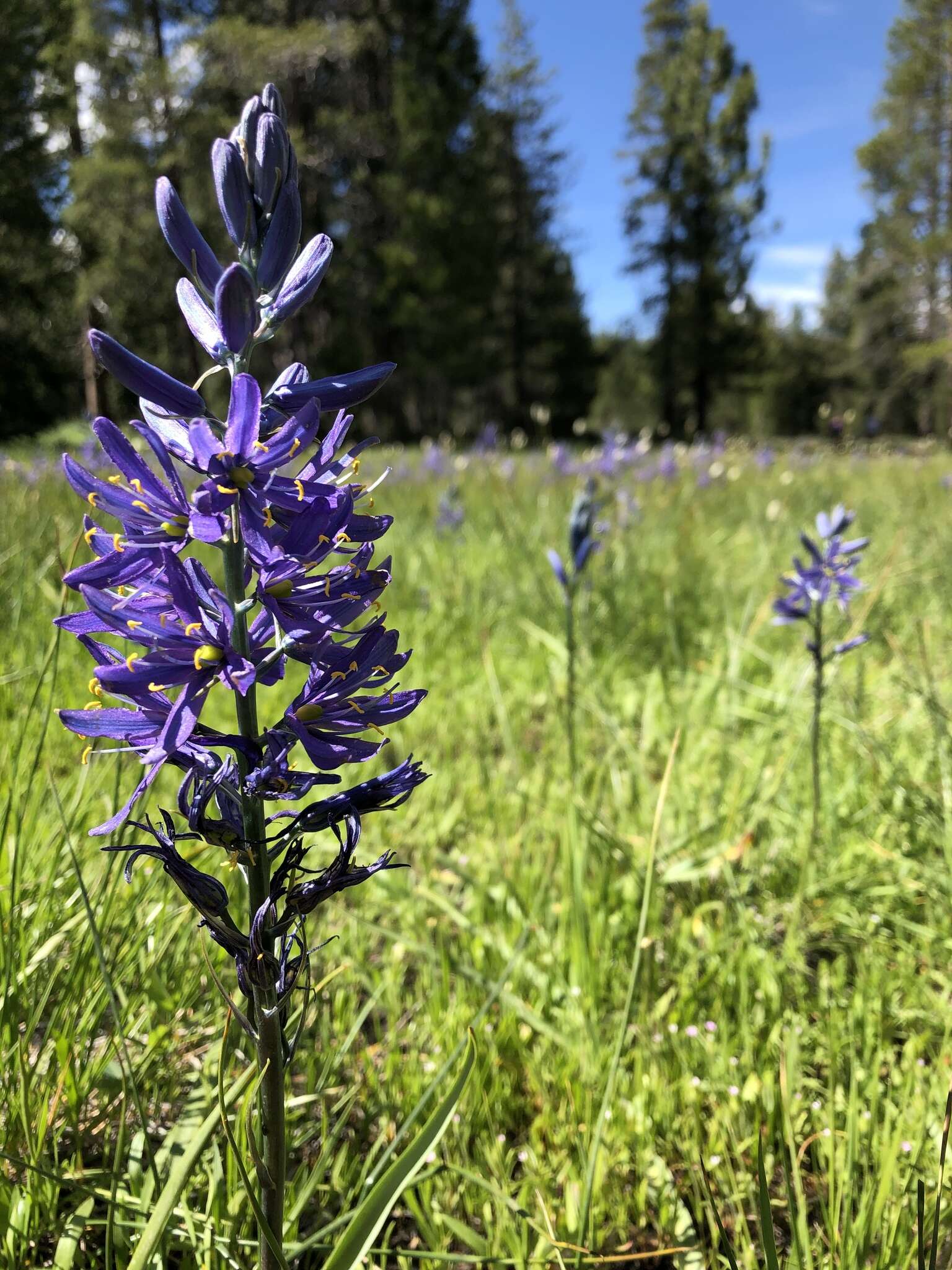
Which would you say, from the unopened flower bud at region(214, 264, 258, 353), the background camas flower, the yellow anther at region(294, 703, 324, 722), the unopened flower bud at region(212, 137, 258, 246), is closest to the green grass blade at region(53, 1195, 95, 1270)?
the yellow anther at region(294, 703, 324, 722)

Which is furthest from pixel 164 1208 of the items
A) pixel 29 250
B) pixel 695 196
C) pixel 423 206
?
pixel 695 196

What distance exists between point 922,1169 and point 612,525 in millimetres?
→ 5037

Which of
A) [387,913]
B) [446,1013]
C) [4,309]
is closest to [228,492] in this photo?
[446,1013]

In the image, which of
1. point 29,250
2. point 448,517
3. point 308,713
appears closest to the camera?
point 308,713

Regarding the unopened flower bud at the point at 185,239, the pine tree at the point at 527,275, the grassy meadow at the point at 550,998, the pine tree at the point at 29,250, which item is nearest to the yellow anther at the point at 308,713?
the grassy meadow at the point at 550,998

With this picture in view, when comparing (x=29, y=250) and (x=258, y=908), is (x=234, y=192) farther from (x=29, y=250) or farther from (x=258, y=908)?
(x=29, y=250)

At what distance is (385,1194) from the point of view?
0.75m

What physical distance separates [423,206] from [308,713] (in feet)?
91.6

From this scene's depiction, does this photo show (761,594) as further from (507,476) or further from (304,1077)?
(507,476)

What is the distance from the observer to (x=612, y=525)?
5.84 meters

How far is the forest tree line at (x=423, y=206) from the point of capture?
17.6 meters

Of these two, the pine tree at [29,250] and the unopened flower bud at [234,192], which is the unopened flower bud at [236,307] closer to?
the unopened flower bud at [234,192]

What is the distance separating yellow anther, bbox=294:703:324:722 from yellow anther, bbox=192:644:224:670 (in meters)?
0.10

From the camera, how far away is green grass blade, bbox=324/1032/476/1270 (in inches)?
29.2
